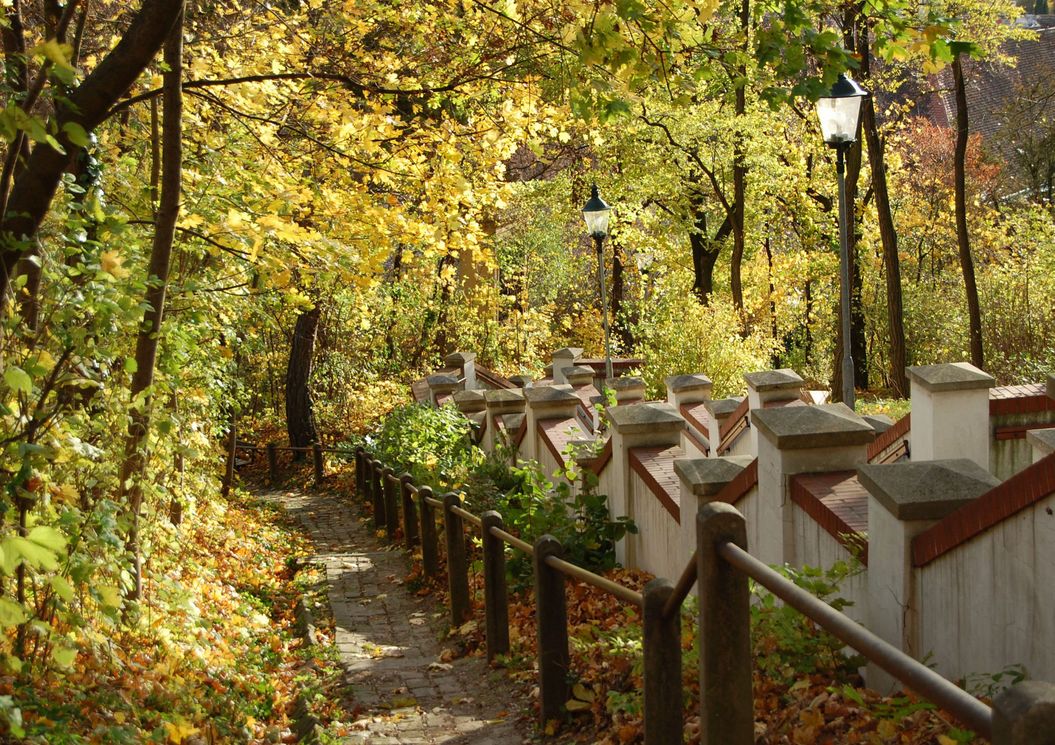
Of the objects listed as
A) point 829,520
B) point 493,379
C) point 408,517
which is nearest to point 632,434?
point 829,520

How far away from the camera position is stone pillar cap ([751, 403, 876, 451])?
5973 mm

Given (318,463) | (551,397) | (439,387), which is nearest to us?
(551,397)

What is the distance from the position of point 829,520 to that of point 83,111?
4.05 meters

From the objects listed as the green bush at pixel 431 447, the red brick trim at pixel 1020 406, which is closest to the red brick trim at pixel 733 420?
the red brick trim at pixel 1020 406

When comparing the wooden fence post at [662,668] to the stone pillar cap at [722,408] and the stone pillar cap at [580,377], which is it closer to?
the stone pillar cap at [722,408]

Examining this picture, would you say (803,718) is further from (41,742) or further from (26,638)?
(26,638)

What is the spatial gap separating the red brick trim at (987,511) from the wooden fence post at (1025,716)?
88.1 inches

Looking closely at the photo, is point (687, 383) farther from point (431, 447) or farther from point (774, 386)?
point (431, 447)

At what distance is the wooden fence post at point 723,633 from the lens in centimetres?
330

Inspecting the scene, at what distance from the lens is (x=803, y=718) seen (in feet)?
14.0

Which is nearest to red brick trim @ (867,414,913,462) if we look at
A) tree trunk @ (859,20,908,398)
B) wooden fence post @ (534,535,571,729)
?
wooden fence post @ (534,535,571,729)

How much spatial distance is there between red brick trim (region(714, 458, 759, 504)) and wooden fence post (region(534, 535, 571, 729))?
1.52 meters

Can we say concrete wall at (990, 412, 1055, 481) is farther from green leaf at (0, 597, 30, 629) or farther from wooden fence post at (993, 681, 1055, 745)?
green leaf at (0, 597, 30, 629)

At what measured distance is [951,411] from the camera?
735 centimetres
